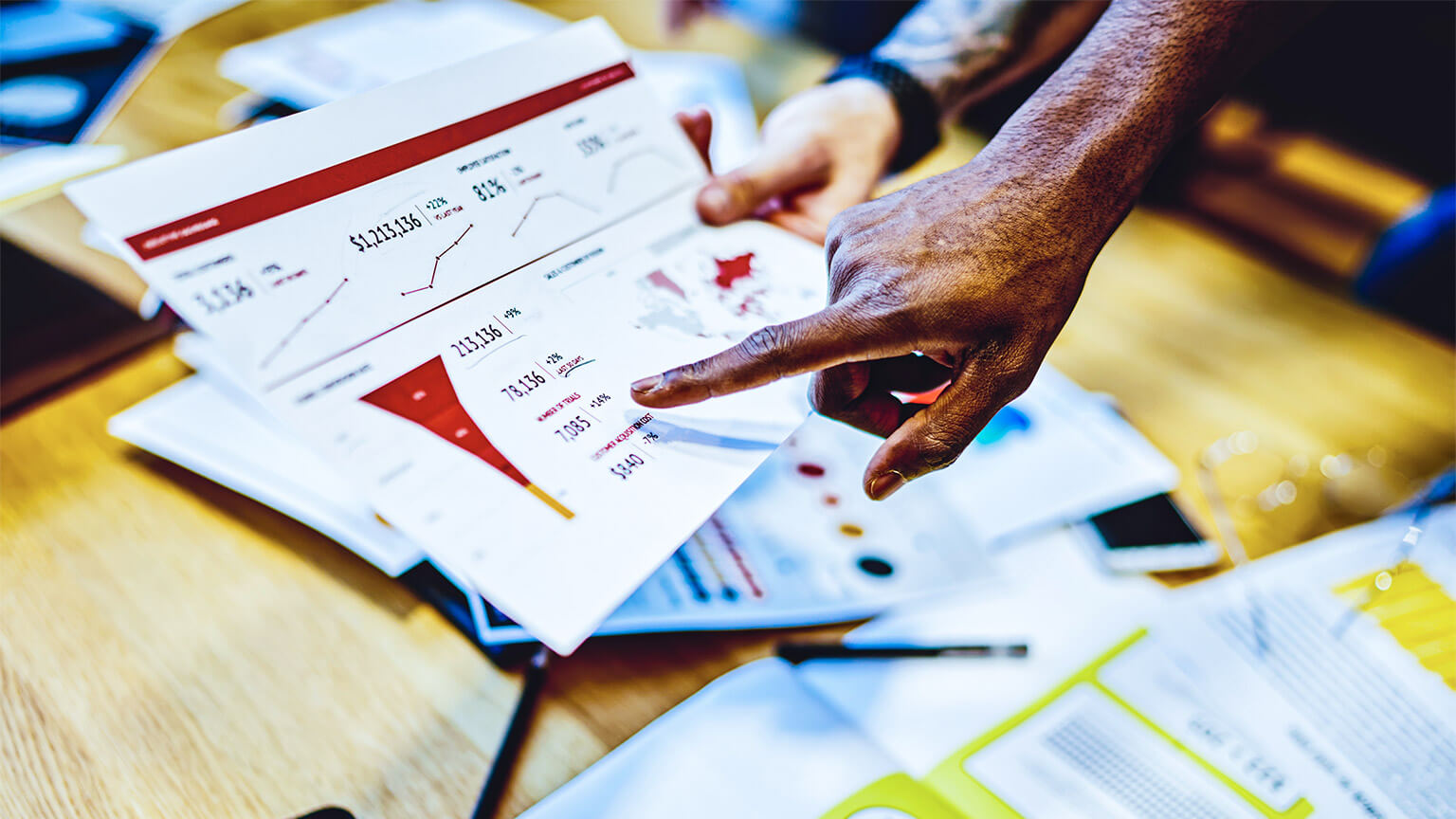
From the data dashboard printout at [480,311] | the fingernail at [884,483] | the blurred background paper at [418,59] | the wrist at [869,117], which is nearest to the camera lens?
the data dashboard printout at [480,311]

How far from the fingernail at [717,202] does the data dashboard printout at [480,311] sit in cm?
6

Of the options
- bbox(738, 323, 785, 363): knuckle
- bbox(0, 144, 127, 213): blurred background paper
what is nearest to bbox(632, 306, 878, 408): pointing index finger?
bbox(738, 323, 785, 363): knuckle

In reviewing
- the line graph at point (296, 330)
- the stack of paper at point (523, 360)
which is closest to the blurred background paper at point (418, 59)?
the stack of paper at point (523, 360)

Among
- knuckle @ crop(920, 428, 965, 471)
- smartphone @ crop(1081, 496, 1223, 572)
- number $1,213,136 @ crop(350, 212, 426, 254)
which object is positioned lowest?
smartphone @ crop(1081, 496, 1223, 572)

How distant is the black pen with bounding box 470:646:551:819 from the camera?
17.5 inches

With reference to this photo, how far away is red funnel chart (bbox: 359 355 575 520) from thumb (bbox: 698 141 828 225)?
0.27 metres

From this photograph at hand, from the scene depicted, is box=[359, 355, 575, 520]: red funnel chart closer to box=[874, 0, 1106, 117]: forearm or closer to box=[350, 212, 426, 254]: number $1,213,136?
box=[350, 212, 426, 254]: number $1,213,136

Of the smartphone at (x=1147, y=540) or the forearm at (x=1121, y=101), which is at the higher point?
the forearm at (x=1121, y=101)

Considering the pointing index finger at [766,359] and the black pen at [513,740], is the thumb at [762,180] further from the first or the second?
the black pen at [513,740]

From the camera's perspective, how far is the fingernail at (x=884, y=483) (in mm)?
489

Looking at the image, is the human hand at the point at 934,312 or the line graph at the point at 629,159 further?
the line graph at the point at 629,159

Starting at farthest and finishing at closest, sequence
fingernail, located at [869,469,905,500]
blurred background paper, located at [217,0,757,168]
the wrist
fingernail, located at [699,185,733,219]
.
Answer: blurred background paper, located at [217,0,757,168], the wrist, fingernail, located at [699,185,733,219], fingernail, located at [869,469,905,500]

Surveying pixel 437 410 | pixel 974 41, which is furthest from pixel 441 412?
pixel 974 41

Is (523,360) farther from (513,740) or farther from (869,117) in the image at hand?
(869,117)
